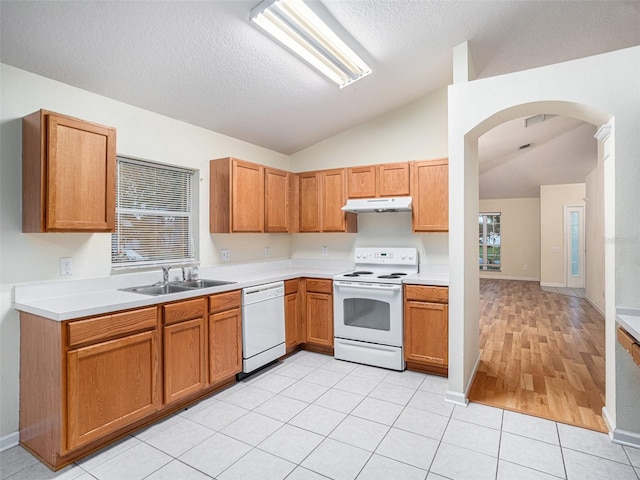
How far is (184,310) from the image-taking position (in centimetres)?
263

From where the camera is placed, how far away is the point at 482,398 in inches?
113

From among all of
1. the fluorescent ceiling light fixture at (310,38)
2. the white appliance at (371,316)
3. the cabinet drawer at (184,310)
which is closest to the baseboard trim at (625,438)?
the white appliance at (371,316)

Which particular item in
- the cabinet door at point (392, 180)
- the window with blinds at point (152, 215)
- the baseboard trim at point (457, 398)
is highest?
the cabinet door at point (392, 180)

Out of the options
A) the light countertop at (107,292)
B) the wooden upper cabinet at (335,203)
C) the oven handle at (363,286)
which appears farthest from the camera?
the wooden upper cabinet at (335,203)

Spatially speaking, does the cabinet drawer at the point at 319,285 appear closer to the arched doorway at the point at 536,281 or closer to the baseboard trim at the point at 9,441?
the arched doorway at the point at 536,281

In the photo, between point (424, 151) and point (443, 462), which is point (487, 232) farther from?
point (443, 462)

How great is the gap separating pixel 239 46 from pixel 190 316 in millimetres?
2026

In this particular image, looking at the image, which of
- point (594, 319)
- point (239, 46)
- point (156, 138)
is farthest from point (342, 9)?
point (594, 319)

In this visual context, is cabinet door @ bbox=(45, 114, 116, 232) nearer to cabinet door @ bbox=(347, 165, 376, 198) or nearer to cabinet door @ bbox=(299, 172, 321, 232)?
cabinet door @ bbox=(299, 172, 321, 232)

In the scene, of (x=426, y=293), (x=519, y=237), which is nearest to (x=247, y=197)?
(x=426, y=293)

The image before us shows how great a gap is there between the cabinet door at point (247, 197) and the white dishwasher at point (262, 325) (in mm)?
687

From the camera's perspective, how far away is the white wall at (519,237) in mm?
9406

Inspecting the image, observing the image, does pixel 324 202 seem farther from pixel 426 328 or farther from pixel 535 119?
pixel 535 119

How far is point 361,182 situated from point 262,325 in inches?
75.1
